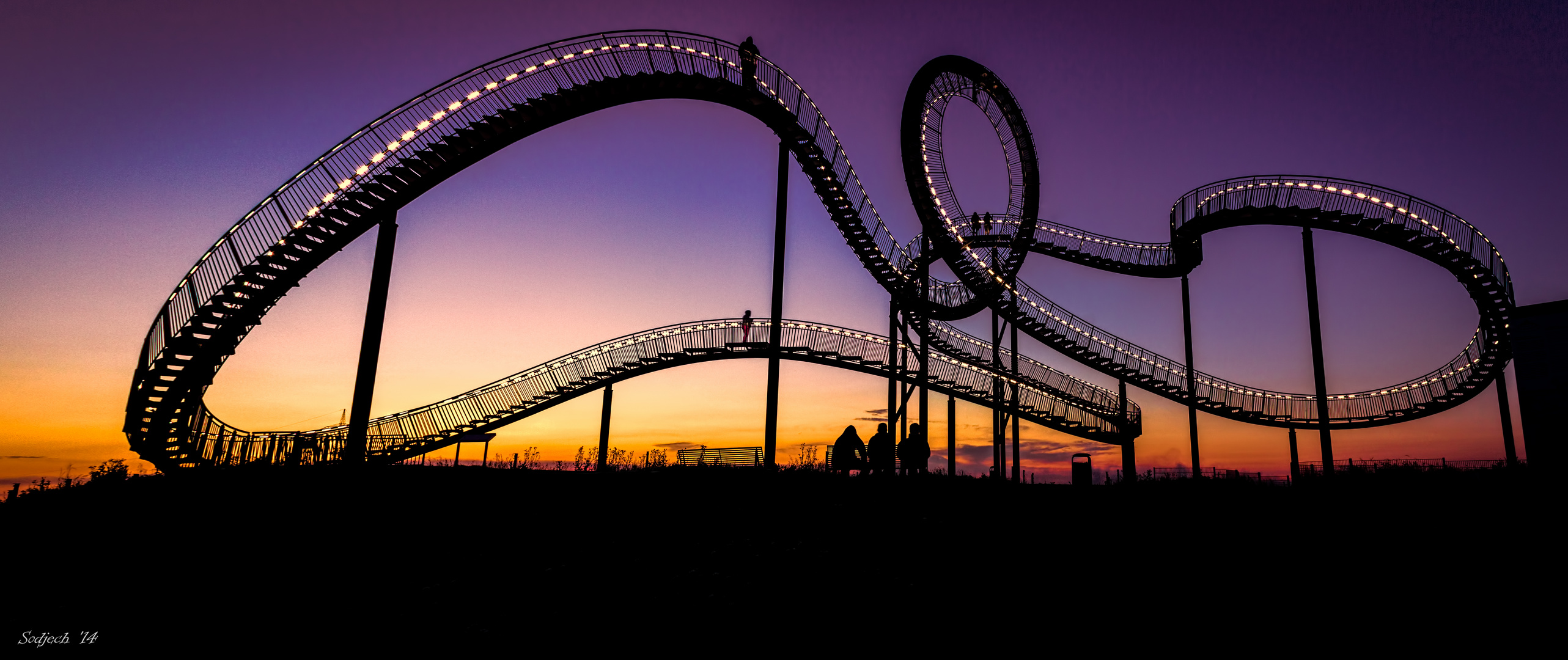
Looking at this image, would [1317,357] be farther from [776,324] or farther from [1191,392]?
[776,324]

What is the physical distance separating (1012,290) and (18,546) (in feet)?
86.6

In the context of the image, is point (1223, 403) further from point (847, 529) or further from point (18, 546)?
point (18, 546)

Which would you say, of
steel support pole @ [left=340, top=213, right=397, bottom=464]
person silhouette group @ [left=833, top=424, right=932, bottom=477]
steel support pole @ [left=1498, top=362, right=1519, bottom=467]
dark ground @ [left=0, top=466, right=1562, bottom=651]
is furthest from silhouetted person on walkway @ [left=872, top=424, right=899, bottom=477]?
steel support pole @ [left=1498, top=362, right=1519, bottom=467]

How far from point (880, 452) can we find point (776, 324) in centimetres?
398

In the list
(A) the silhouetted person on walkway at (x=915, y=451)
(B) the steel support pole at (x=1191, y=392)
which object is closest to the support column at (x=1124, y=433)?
(B) the steel support pole at (x=1191, y=392)

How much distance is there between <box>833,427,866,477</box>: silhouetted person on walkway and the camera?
16.2 m

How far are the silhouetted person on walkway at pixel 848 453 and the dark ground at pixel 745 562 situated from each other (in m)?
1.71

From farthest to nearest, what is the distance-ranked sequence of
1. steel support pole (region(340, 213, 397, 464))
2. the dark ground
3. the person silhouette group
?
the person silhouette group → steel support pole (region(340, 213, 397, 464)) → the dark ground

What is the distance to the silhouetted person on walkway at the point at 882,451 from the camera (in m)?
15.7

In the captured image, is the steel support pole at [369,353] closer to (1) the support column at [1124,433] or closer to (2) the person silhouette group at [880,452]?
(2) the person silhouette group at [880,452]

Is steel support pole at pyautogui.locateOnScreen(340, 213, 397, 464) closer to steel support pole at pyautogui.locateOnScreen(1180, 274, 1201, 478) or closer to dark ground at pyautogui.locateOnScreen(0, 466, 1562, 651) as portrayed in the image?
dark ground at pyautogui.locateOnScreen(0, 466, 1562, 651)

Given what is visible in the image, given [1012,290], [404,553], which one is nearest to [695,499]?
[404,553]

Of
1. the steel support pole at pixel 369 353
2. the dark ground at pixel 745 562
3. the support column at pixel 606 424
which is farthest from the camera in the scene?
the support column at pixel 606 424

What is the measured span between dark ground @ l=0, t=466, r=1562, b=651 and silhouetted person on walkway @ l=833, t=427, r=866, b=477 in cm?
171
